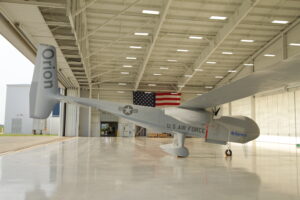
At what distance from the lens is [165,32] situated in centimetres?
2155

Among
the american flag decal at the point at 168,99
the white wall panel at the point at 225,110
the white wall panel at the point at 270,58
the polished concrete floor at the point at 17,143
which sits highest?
the white wall panel at the point at 270,58

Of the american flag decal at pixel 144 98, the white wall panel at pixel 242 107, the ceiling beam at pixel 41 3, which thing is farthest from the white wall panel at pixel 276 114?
the ceiling beam at pixel 41 3

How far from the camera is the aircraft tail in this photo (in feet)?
28.5

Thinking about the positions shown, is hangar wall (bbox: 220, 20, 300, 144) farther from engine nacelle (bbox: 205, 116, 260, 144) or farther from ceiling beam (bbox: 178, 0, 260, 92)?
engine nacelle (bbox: 205, 116, 260, 144)

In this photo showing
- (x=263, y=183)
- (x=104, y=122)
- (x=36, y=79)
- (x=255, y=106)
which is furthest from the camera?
(x=104, y=122)

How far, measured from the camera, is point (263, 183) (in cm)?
504

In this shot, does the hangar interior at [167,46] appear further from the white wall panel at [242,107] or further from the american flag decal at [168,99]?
the american flag decal at [168,99]

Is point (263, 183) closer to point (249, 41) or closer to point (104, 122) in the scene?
point (249, 41)

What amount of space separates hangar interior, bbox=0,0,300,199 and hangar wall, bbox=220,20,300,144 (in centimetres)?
9

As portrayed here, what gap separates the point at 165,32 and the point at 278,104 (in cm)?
1342

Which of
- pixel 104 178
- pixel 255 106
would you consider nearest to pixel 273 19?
pixel 255 106

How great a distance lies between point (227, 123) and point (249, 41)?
53.6ft

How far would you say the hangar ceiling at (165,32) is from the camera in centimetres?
1590

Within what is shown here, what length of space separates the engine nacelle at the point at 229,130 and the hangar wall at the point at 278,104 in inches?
479
